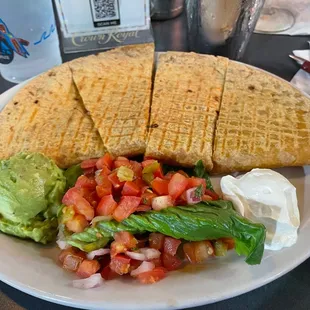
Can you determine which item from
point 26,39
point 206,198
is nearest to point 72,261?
point 206,198

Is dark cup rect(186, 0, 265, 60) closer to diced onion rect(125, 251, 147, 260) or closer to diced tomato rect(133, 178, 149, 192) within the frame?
diced tomato rect(133, 178, 149, 192)

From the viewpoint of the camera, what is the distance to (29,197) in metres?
1.45

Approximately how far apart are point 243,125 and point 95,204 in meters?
0.68

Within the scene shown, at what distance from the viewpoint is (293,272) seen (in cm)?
153

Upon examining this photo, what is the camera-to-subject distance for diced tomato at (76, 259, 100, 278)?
1.35 m

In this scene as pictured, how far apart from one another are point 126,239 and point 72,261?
0.60 ft

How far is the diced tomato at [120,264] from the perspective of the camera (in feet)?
4.38

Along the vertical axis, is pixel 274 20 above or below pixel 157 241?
below

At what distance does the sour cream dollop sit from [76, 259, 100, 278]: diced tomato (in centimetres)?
48

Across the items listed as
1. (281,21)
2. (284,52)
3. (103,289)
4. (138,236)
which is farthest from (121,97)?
(281,21)

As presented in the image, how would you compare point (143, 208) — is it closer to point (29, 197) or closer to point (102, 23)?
point (29, 197)

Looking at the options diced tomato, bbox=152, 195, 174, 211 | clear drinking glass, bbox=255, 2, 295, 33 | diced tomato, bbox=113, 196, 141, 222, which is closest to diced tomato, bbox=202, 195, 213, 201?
diced tomato, bbox=152, 195, 174, 211

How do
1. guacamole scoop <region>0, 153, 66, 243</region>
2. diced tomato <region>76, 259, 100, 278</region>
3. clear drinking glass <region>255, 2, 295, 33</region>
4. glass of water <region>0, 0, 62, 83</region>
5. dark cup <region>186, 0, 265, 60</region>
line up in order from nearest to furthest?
diced tomato <region>76, 259, 100, 278</region>, guacamole scoop <region>0, 153, 66, 243</region>, glass of water <region>0, 0, 62, 83</region>, dark cup <region>186, 0, 265, 60</region>, clear drinking glass <region>255, 2, 295, 33</region>

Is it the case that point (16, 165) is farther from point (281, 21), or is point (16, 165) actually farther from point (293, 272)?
point (281, 21)
